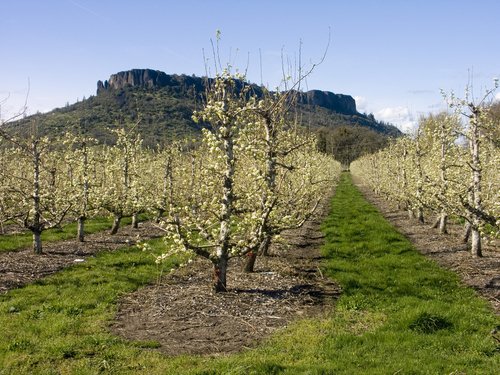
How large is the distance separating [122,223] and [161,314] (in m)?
22.2

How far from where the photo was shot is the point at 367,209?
42.2 m

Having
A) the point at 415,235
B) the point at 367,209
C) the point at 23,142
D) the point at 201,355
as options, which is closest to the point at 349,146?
the point at 367,209

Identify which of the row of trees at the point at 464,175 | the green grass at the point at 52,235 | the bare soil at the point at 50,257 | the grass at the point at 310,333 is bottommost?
the grass at the point at 310,333

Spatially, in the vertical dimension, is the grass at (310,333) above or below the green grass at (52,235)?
below

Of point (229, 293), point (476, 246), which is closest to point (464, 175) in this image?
point (476, 246)

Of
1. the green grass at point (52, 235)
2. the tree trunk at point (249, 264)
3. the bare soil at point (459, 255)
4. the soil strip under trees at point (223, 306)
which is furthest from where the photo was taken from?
the green grass at point (52, 235)

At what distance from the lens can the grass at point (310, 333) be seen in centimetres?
995

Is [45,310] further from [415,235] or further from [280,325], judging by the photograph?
[415,235]

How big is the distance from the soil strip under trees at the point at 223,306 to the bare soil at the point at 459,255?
576 centimetres

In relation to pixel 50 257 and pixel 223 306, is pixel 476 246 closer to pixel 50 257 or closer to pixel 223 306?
pixel 223 306

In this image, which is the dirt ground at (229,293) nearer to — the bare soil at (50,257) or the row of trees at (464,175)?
the bare soil at (50,257)

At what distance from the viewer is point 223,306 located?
1433cm

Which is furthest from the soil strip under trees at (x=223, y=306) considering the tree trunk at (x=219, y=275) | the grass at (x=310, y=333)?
the grass at (x=310, y=333)

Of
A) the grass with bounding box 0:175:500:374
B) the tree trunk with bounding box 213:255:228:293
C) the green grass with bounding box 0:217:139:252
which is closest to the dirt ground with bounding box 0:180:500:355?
the tree trunk with bounding box 213:255:228:293
